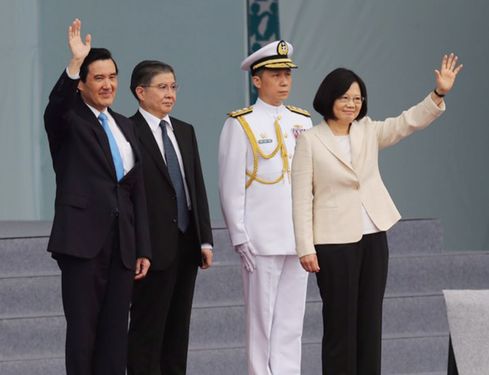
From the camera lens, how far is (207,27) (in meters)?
9.20

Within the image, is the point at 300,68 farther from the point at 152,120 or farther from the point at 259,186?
the point at 152,120

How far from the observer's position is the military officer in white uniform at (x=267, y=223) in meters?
6.03

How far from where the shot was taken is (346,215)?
5418 mm

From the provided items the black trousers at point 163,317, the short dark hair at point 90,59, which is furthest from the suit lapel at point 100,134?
the black trousers at point 163,317

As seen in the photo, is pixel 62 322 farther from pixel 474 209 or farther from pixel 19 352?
pixel 474 209

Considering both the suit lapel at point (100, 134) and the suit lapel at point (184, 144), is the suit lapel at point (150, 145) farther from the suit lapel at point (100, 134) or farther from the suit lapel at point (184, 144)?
the suit lapel at point (100, 134)

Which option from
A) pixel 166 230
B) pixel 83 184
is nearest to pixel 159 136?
pixel 166 230

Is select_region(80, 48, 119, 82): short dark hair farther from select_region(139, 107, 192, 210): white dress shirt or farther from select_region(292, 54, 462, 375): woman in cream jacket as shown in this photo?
select_region(292, 54, 462, 375): woman in cream jacket

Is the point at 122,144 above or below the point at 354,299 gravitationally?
above

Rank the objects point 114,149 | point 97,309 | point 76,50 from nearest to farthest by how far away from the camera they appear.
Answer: point 76,50
point 97,309
point 114,149

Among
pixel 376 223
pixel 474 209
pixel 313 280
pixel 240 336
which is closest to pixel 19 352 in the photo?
pixel 240 336

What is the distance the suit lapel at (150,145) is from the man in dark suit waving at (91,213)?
41 cm

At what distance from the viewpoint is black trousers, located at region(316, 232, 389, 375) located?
5.40m

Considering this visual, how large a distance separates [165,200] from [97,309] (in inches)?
29.1
